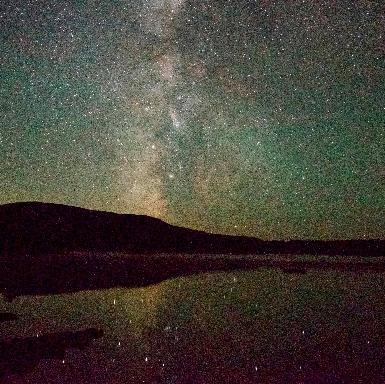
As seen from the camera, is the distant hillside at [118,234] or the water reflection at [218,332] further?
the distant hillside at [118,234]

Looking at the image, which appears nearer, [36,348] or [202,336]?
[36,348]

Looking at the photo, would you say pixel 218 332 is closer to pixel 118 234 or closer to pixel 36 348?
pixel 36 348

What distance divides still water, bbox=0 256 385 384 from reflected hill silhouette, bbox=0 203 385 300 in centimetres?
408

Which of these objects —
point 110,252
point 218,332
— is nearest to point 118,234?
point 110,252

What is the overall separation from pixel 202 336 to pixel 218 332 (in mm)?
529

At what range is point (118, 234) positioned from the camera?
97750 millimetres

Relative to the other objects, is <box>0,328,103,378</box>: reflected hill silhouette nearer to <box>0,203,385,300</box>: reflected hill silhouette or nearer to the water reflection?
the water reflection

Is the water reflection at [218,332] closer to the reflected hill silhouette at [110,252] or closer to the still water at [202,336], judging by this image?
the still water at [202,336]

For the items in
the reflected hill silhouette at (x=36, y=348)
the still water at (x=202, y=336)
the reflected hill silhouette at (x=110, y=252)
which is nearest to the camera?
the still water at (x=202, y=336)

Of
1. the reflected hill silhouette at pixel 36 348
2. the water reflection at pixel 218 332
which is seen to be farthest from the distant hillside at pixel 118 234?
the reflected hill silhouette at pixel 36 348

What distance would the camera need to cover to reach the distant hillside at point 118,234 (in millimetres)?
73938

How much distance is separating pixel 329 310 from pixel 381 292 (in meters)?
5.35

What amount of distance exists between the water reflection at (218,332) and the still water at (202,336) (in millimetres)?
23

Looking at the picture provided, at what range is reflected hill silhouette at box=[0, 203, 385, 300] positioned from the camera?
22484mm
